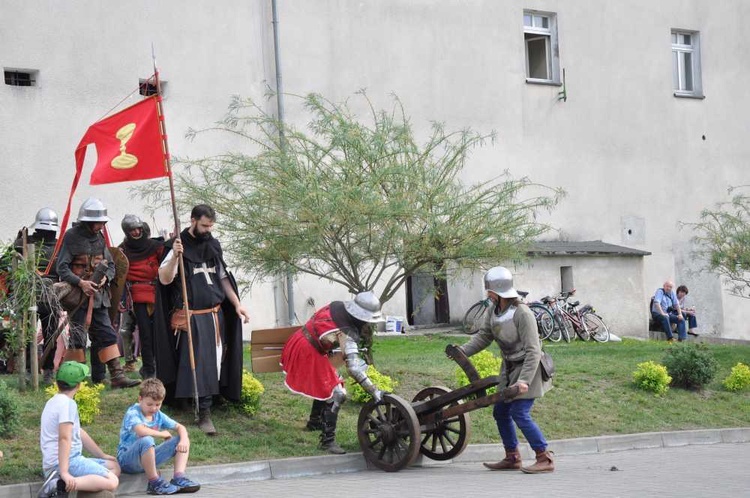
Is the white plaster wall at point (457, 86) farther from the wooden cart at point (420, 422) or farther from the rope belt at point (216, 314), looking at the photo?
the wooden cart at point (420, 422)

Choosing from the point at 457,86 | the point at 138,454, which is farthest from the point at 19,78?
the point at 138,454

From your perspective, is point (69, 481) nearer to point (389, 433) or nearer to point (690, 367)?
point (389, 433)

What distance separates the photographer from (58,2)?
2227 centimetres

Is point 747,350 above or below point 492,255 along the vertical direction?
below

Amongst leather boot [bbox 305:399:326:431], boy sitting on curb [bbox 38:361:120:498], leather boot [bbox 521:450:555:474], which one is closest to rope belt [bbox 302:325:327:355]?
leather boot [bbox 305:399:326:431]

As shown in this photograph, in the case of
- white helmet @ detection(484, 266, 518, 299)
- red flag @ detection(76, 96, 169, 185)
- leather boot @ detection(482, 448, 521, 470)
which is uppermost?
red flag @ detection(76, 96, 169, 185)

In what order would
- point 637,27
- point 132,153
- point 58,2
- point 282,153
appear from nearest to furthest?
point 132,153, point 282,153, point 58,2, point 637,27

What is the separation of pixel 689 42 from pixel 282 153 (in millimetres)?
20385

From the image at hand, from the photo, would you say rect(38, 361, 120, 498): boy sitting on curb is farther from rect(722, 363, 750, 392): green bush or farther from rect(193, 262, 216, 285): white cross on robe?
rect(722, 363, 750, 392): green bush

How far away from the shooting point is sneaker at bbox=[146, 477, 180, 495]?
9.62 metres

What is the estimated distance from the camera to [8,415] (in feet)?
34.5

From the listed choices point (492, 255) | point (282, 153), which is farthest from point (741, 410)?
point (282, 153)

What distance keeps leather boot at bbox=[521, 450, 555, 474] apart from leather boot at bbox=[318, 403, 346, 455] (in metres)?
Result: 1.82

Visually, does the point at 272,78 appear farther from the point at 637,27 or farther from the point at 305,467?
the point at 305,467
